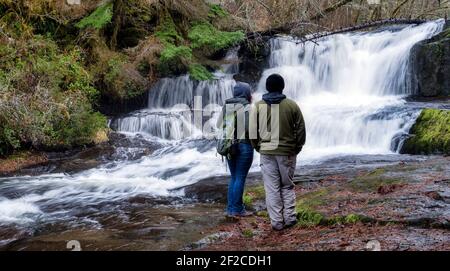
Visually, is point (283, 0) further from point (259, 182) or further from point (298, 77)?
point (259, 182)

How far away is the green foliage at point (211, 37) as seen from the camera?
717 inches

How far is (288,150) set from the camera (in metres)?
5.38

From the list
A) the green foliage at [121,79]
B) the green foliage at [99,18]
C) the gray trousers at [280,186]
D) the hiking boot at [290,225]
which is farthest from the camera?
the green foliage at [121,79]

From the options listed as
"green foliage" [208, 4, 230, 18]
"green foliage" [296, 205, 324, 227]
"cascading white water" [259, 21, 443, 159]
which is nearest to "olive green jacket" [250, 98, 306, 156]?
"green foliage" [296, 205, 324, 227]

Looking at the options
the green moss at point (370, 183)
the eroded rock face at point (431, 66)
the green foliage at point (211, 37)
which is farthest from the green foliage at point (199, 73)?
the green moss at point (370, 183)

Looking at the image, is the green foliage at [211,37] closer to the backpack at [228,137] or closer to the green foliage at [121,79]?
the green foliage at [121,79]

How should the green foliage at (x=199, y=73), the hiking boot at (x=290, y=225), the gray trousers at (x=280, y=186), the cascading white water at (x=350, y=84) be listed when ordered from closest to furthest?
the gray trousers at (x=280, y=186), the hiking boot at (x=290, y=225), the cascading white water at (x=350, y=84), the green foliage at (x=199, y=73)

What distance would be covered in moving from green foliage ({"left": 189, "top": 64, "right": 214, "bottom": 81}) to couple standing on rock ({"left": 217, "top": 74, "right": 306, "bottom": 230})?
1149cm

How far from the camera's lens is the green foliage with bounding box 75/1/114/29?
16266 millimetres

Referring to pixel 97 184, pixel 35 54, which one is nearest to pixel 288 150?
pixel 97 184

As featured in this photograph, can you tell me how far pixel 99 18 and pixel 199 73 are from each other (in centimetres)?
409

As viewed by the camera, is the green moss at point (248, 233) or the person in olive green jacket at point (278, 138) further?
the green moss at point (248, 233)

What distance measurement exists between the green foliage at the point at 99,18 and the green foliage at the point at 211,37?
3307 mm
